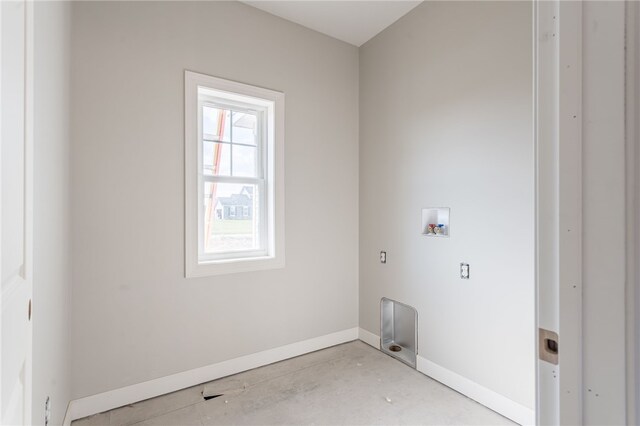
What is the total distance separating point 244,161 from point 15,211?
6.73 ft

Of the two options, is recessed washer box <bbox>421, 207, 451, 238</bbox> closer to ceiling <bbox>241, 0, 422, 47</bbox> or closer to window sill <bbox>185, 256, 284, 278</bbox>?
window sill <bbox>185, 256, 284, 278</bbox>

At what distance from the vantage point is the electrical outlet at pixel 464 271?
2.27 metres

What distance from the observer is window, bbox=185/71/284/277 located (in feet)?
7.85

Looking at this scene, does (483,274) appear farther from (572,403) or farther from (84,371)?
(84,371)

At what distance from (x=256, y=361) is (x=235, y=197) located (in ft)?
4.61

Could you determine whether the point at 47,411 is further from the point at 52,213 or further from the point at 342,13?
the point at 342,13

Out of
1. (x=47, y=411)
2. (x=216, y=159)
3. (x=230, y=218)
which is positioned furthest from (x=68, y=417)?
(x=216, y=159)

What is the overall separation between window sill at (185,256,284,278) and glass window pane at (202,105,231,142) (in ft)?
3.39

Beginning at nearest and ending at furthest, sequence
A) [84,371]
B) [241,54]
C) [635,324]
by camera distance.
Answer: [635,324], [84,371], [241,54]

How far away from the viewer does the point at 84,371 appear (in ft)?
6.64

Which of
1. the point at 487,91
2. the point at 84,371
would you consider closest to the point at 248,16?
the point at 487,91

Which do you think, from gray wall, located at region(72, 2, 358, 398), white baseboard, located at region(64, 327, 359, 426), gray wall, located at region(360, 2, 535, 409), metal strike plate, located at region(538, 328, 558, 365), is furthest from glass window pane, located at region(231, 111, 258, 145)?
metal strike plate, located at region(538, 328, 558, 365)

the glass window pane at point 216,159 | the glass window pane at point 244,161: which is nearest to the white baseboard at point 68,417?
the glass window pane at point 216,159

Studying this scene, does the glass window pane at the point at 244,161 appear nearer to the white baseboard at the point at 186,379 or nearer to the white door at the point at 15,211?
the white baseboard at the point at 186,379
